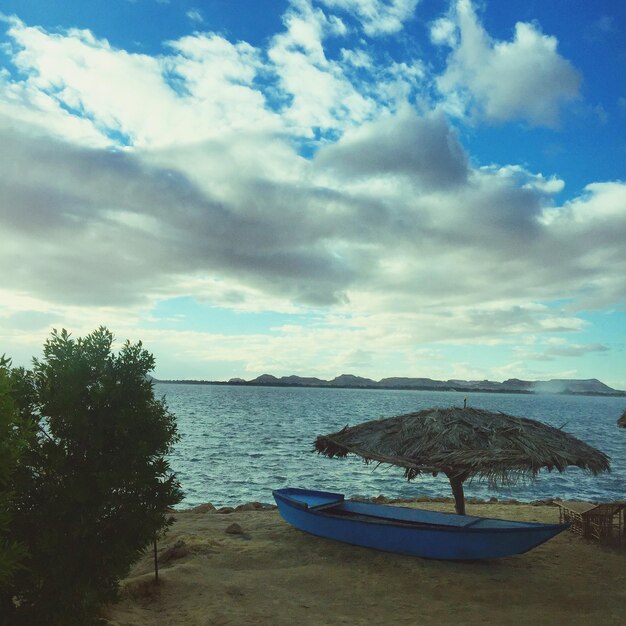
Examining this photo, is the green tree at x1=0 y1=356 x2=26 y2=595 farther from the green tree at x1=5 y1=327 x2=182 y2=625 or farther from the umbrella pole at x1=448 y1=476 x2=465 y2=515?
the umbrella pole at x1=448 y1=476 x2=465 y2=515

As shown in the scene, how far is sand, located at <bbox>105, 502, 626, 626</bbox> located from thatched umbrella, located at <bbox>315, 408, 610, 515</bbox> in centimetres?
205

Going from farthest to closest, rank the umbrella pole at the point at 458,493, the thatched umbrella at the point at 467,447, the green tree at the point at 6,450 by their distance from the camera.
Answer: the umbrella pole at the point at 458,493 → the thatched umbrella at the point at 467,447 → the green tree at the point at 6,450

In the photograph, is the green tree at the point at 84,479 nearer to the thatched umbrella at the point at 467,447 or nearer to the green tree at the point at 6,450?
the green tree at the point at 6,450

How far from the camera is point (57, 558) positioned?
7547mm

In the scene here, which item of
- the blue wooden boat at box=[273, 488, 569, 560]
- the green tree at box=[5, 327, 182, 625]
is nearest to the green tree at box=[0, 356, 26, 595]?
the green tree at box=[5, 327, 182, 625]

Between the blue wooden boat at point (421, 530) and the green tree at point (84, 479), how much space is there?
19.8ft

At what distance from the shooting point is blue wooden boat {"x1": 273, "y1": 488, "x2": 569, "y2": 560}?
11.6 metres

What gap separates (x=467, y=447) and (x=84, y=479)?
868cm

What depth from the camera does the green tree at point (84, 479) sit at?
24.8ft

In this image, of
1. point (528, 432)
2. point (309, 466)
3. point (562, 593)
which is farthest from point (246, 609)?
point (309, 466)

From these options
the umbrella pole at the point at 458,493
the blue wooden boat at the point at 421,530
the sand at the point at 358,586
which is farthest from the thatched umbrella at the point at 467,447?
the sand at the point at 358,586

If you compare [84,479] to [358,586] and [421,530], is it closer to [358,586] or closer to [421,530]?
[358,586]

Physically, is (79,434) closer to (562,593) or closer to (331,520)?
(331,520)

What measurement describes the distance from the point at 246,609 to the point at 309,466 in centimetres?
2640
